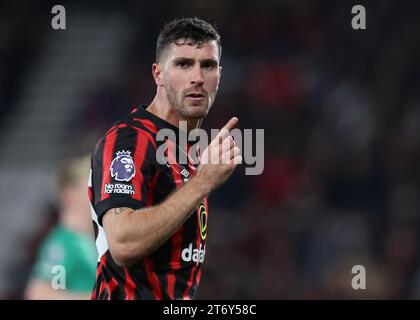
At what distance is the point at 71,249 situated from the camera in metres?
6.35

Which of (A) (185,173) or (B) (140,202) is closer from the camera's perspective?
(B) (140,202)

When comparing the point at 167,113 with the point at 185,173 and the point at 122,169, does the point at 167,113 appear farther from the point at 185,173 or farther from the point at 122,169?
the point at 122,169

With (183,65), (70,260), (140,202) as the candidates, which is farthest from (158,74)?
(70,260)

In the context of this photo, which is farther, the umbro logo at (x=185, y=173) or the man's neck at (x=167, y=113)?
the man's neck at (x=167, y=113)

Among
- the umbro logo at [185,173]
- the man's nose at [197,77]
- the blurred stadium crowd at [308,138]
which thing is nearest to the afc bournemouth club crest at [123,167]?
the umbro logo at [185,173]

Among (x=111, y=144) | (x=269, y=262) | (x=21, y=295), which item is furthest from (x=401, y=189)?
(x=111, y=144)

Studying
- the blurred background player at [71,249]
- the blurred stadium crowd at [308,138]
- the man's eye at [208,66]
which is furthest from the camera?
the blurred stadium crowd at [308,138]

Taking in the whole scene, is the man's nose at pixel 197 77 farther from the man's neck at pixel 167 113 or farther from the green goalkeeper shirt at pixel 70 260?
the green goalkeeper shirt at pixel 70 260

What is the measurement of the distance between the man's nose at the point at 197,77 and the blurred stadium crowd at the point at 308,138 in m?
4.99

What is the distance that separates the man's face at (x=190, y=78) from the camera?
4.12 metres

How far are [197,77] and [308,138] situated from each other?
6.46 meters

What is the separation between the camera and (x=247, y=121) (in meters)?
10.6

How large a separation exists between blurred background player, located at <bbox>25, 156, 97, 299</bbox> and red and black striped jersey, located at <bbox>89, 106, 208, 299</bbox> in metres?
2.14

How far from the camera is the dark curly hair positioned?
4.19 m
